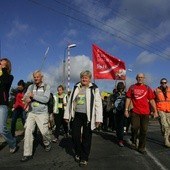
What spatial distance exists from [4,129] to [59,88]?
4.57 meters

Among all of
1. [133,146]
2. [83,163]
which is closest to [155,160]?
[83,163]

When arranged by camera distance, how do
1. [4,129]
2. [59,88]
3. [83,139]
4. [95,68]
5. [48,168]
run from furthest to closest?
1. [95,68]
2. [59,88]
3. [4,129]
4. [83,139]
5. [48,168]

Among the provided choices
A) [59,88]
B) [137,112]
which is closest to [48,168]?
[137,112]

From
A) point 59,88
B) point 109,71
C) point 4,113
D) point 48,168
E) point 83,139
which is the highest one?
point 109,71

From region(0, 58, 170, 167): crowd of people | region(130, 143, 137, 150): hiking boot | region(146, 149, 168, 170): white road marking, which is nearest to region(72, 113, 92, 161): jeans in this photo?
region(0, 58, 170, 167): crowd of people

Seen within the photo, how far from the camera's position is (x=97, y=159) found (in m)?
8.80

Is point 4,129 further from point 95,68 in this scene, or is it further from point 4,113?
point 95,68

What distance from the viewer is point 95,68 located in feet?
63.1

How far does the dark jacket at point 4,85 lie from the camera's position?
29.2 feet

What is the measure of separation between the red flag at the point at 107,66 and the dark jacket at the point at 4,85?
10281mm

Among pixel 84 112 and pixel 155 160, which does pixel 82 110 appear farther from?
pixel 155 160

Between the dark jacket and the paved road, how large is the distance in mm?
1319

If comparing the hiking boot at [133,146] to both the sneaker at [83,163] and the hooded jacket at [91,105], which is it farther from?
the sneaker at [83,163]

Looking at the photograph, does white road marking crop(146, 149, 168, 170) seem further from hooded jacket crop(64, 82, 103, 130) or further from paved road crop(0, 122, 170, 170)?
hooded jacket crop(64, 82, 103, 130)
